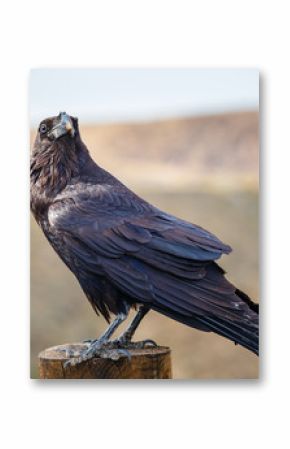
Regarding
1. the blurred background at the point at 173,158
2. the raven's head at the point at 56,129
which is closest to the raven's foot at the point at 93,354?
the blurred background at the point at 173,158

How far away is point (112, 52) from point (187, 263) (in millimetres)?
993

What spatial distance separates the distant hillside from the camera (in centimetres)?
353

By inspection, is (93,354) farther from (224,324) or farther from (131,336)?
(224,324)

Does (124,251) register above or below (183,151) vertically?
below

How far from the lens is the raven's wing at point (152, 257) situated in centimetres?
329

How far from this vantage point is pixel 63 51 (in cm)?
354

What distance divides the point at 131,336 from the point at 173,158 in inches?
31.3

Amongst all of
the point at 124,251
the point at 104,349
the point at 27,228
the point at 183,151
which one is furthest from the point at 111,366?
the point at 183,151

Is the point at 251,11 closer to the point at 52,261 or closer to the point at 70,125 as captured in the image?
the point at 70,125

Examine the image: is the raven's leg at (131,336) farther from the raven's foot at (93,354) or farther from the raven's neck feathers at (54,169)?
the raven's neck feathers at (54,169)

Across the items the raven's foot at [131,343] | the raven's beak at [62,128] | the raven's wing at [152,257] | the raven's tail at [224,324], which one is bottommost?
the raven's foot at [131,343]

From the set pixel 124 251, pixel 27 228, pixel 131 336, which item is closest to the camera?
pixel 124 251

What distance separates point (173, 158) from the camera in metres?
3.56

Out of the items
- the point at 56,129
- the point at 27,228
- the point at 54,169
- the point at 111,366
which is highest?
the point at 56,129
